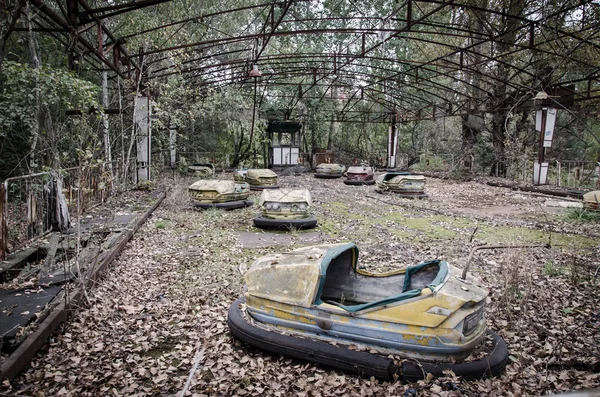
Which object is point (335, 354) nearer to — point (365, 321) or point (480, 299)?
point (365, 321)

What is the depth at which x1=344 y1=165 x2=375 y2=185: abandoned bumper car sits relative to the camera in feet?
44.4

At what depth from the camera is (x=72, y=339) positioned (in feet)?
9.06

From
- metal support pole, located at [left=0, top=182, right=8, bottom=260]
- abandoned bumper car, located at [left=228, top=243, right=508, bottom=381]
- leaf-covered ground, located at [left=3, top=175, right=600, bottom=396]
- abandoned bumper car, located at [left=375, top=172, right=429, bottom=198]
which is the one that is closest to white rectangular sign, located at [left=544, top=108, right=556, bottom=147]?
abandoned bumper car, located at [left=375, top=172, right=429, bottom=198]

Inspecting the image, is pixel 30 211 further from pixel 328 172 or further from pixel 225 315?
pixel 328 172

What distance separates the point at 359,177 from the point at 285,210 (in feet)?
25.8

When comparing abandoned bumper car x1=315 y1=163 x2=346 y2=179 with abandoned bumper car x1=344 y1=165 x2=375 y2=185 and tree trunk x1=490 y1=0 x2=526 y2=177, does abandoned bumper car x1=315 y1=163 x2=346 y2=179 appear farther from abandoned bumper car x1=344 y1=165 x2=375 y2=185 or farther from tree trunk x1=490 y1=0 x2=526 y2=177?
tree trunk x1=490 y1=0 x2=526 y2=177

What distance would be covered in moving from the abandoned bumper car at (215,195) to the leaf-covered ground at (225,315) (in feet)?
3.87

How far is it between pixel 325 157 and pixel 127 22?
40.1ft

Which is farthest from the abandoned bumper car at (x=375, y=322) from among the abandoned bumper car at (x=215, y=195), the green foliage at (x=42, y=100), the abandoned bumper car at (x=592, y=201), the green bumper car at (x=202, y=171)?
the green bumper car at (x=202, y=171)

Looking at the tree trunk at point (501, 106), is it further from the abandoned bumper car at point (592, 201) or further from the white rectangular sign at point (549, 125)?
the abandoned bumper car at point (592, 201)

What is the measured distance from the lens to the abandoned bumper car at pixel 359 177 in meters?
13.5

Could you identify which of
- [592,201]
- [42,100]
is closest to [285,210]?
[42,100]

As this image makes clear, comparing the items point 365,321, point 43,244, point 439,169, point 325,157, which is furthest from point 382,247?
point 325,157

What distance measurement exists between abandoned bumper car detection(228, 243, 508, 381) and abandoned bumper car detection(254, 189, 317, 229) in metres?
3.37
